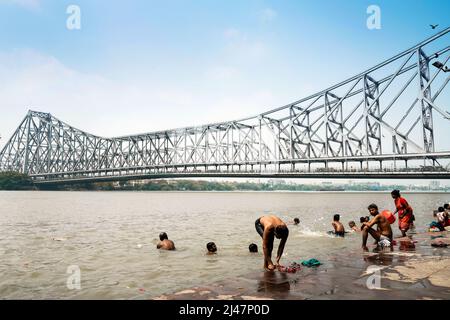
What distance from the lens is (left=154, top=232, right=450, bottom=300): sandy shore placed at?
17.7ft

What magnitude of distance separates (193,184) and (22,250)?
144180 millimetres

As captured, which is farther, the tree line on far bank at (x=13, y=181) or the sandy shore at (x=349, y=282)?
the tree line on far bank at (x=13, y=181)

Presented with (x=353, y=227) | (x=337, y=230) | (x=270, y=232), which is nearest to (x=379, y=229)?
(x=337, y=230)

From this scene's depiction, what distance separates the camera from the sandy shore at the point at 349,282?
5.41 metres

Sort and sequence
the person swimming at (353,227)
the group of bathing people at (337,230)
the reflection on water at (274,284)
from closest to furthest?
the reflection on water at (274,284), the group of bathing people at (337,230), the person swimming at (353,227)

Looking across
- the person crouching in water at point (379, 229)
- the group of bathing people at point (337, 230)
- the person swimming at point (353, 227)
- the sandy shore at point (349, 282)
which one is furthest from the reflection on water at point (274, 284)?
the person swimming at point (353, 227)

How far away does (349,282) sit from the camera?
20.4ft

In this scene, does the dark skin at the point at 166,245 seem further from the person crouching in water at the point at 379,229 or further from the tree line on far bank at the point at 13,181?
the tree line on far bank at the point at 13,181

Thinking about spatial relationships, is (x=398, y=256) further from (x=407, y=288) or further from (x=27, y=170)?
(x=27, y=170)

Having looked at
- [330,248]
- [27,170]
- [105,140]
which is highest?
[105,140]

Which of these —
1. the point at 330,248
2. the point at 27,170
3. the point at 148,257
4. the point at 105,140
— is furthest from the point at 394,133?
the point at 27,170

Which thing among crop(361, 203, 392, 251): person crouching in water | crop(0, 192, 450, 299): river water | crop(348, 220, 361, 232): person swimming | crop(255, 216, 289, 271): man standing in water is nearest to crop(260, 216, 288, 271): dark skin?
crop(255, 216, 289, 271): man standing in water

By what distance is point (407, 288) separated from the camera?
221 inches

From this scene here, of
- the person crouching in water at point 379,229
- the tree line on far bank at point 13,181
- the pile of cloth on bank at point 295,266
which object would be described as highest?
the tree line on far bank at point 13,181
